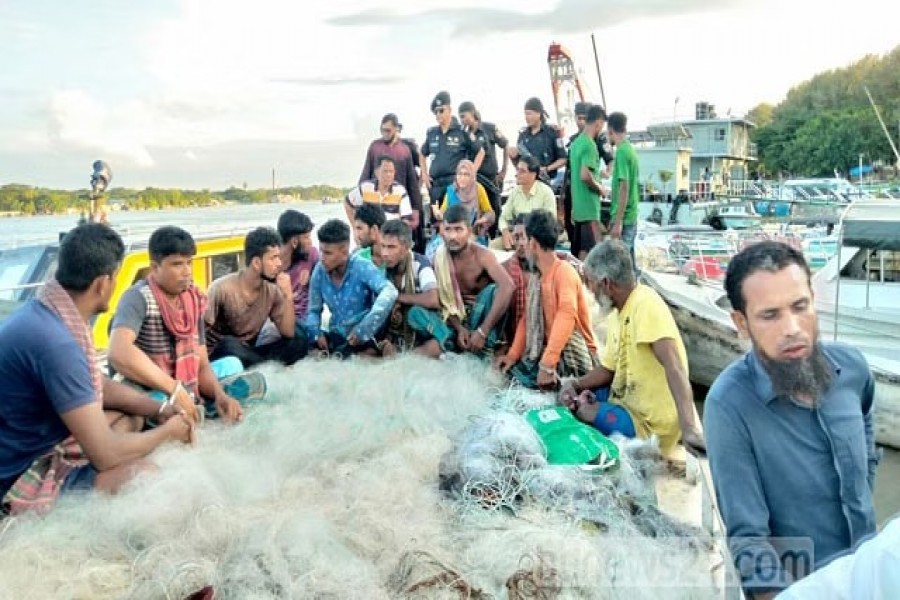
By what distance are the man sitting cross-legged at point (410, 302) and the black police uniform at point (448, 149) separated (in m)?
2.86

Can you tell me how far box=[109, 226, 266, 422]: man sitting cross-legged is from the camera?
4.09 meters

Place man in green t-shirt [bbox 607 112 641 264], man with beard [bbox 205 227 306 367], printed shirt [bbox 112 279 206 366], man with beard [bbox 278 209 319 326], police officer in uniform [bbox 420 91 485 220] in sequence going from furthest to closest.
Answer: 1. police officer in uniform [bbox 420 91 485 220]
2. man in green t-shirt [bbox 607 112 641 264]
3. man with beard [bbox 278 209 319 326]
4. man with beard [bbox 205 227 306 367]
5. printed shirt [bbox 112 279 206 366]

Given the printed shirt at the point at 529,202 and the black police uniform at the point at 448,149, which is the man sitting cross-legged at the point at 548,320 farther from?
the black police uniform at the point at 448,149

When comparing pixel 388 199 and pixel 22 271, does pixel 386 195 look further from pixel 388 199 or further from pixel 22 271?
pixel 22 271

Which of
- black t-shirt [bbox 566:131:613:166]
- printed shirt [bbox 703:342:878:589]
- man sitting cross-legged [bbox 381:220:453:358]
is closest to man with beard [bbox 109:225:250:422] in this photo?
man sitting cross-legged [bbox 381:220:453:358]

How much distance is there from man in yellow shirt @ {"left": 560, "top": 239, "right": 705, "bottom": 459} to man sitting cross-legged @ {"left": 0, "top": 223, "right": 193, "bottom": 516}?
2421 mm

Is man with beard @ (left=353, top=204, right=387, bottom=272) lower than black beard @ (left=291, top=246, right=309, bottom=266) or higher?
higher

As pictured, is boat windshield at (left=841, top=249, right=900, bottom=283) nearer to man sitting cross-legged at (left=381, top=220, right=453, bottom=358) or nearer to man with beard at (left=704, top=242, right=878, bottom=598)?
man sitting cross-legged at (left=381, top=220, right=453, bottom=358)

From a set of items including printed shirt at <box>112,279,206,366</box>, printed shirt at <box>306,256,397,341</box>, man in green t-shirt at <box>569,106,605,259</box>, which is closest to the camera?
printed shirt at <box>112,279,206,366</box>

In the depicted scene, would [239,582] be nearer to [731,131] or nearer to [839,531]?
[839,531]

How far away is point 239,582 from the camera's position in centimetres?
246

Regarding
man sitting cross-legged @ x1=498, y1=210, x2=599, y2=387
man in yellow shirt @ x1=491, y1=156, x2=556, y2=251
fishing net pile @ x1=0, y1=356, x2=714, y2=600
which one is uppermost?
man in yellow shirt @ x1=491, y1=156, x2=556, y2=251

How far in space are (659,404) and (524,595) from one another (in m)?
1.96

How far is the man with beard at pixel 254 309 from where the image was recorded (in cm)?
536
